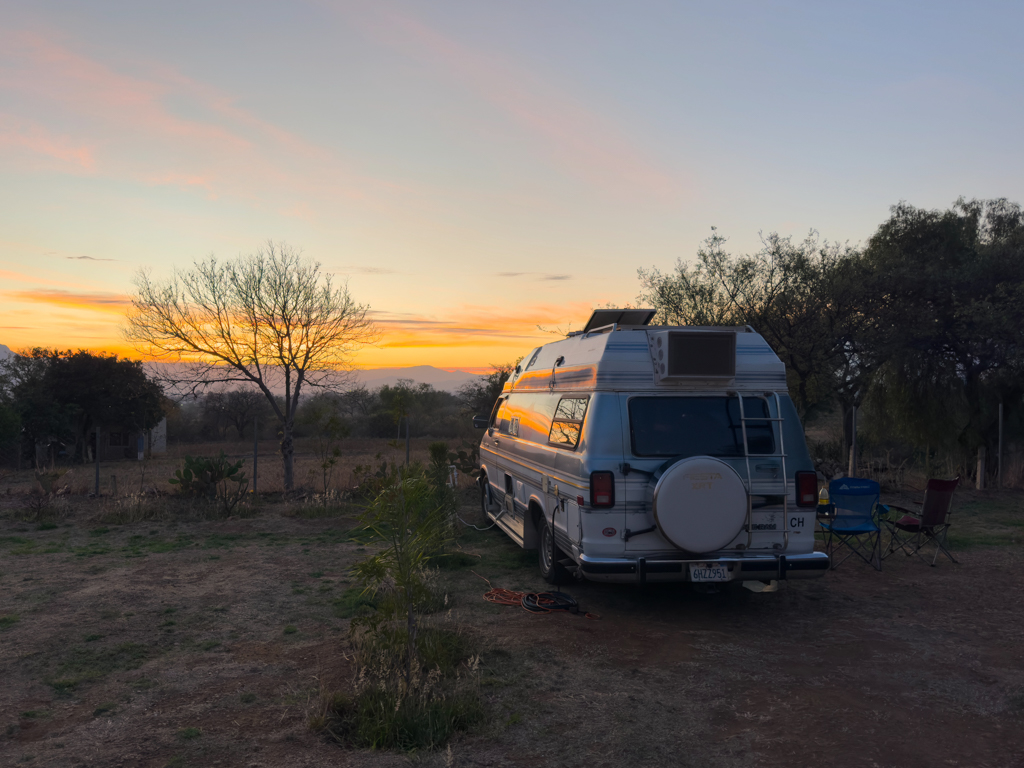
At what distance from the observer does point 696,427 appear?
6555mm

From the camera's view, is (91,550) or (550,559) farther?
(91,550)

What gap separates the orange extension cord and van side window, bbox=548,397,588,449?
58.5 inches

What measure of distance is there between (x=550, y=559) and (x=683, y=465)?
7.30ft

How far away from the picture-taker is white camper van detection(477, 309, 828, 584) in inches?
239

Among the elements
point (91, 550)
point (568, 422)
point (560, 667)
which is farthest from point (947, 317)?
point (91, 550)

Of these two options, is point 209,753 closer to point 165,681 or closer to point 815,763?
point 165,681

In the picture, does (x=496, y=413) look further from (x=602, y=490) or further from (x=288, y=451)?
(x=288, y=451)

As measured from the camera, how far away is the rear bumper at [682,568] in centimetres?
614

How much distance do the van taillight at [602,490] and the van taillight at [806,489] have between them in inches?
67.4

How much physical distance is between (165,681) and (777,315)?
1579 centimetres

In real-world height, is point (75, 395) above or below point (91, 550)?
above

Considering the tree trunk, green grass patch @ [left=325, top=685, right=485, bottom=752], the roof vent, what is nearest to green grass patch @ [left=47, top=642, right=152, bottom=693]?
green grass patch @ [left=325, top=685, right=485, bottom=752]

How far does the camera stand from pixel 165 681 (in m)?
5.08

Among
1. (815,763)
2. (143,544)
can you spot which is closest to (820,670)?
(815,763)
